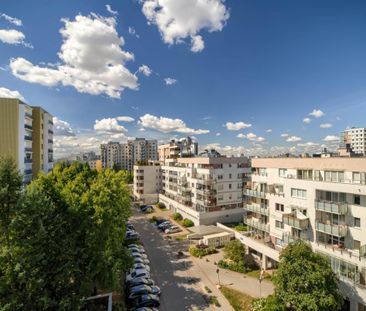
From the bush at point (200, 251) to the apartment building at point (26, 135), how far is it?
34726mm

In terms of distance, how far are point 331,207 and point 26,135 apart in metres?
55.1

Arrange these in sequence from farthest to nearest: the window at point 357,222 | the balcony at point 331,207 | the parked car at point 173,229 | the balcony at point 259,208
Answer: the parked car at point 173,229 → the balcony at point 259,208 → the balcony at point 331,207 → the window at point 357,222

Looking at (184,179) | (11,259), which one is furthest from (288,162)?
(184,179)

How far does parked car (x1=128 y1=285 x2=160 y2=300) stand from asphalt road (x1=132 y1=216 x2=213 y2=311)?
85 centimetres

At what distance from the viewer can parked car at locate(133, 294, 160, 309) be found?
21.7 m

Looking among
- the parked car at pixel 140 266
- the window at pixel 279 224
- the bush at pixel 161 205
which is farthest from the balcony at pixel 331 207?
the bush at pixel 161 205

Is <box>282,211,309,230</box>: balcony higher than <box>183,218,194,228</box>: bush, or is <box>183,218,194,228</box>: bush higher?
<box>282,211,309,230</box>: balcony

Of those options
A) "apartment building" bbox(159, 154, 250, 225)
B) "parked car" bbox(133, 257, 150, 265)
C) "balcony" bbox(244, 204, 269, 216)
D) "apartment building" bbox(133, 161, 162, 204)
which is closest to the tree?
"balcony" bbox(244, 204, 269, 216)

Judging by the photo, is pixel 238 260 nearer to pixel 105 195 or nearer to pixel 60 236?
pixel 105 195

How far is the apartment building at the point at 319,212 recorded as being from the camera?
1975 cm

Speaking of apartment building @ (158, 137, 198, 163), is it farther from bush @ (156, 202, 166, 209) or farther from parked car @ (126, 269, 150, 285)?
parked car @ (126, 269, 150, 285)

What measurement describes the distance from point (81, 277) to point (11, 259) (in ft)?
17.2

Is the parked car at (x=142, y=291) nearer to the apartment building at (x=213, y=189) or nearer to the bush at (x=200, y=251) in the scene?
the bush at (x=200, y=251)

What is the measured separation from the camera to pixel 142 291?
23297mm
